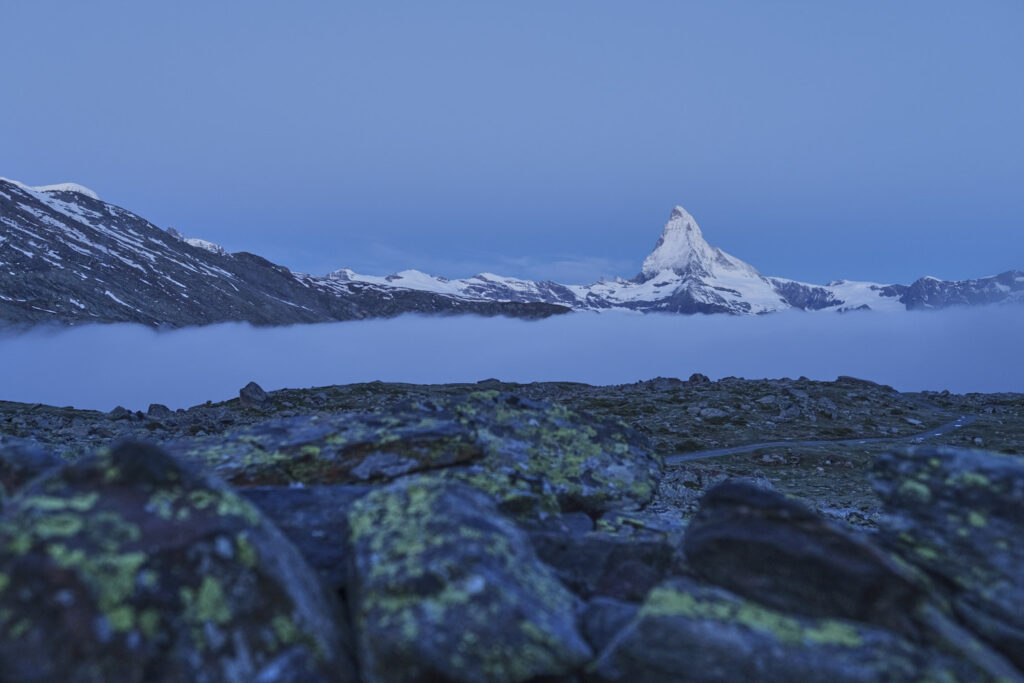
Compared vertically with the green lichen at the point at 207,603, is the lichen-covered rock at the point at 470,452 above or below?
above

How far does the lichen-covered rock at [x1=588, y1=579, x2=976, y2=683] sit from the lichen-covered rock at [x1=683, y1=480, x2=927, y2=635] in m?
0.35

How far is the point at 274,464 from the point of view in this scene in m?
9.61

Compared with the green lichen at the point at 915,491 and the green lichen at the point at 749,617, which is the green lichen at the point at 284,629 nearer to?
the green lichen at the point at 749,617

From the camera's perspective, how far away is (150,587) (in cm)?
532

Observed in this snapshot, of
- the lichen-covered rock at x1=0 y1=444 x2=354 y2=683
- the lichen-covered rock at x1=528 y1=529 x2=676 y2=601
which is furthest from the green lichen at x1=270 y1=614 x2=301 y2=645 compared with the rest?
the lichen-covered rock at x1=528 y1=529 x2=676 y2=601

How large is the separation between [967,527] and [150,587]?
8781 millimetres

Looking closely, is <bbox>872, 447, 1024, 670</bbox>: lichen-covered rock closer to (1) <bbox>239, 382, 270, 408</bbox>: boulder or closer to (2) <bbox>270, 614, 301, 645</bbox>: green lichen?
(2) <bbox>270, 614, 301, 645</bbox>: green lichen

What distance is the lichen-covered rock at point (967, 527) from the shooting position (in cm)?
635

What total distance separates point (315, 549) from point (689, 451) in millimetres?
55833

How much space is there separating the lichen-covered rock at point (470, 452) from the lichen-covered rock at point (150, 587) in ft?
10.5

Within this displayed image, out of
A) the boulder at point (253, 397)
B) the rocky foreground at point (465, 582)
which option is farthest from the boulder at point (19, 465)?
the boulder at point (253, 397)

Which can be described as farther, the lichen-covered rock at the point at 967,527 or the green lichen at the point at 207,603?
the lichen-covered rock at the point at 967,527

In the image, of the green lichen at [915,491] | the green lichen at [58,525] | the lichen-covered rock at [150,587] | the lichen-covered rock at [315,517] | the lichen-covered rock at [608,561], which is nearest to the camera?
the lichen-covered rock at [150,587]

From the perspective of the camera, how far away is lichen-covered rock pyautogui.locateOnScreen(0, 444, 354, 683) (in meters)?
4.93
